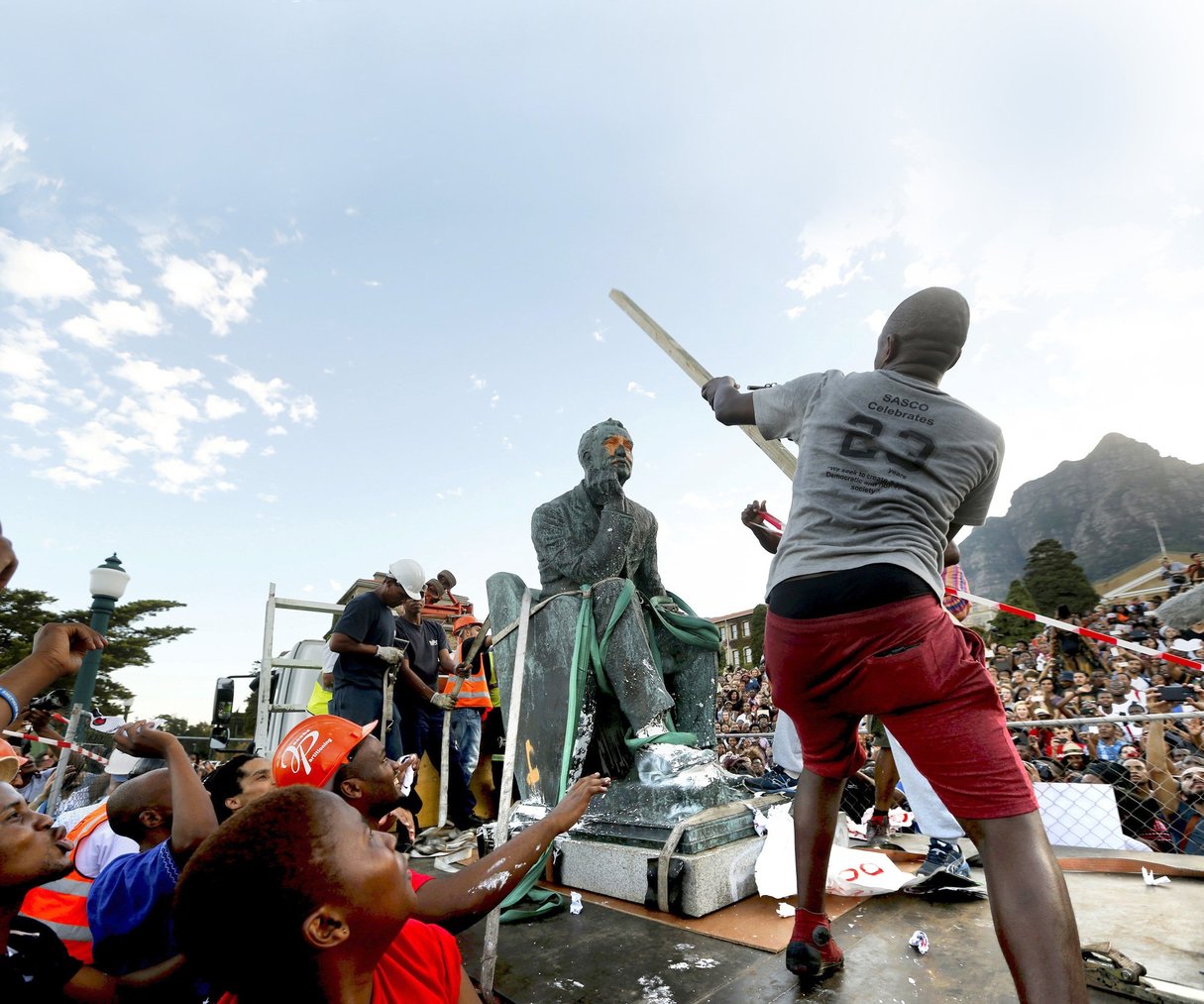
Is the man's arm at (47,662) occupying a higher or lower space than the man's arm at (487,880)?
higher

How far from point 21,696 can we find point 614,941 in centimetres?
197

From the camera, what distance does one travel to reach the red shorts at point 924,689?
1.48 metres

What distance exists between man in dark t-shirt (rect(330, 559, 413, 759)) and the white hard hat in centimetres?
24

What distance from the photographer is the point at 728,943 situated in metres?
2.24

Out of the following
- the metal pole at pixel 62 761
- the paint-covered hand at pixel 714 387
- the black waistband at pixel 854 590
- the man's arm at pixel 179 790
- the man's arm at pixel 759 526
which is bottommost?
the metal pole at pixel 62 761

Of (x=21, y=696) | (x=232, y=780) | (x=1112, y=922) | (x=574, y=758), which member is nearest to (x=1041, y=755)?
(x=1112, y=922)

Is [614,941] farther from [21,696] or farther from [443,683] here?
[443,683]

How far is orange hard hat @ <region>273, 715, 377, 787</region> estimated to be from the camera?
97.3 inches

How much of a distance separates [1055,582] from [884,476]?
36.2 meters

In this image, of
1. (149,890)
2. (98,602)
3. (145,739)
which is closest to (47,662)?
(145,739)

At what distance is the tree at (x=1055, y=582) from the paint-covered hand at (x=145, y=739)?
34.3 m

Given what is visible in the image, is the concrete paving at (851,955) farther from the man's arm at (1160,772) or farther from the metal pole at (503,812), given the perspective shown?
the man's arm at (1160,772)

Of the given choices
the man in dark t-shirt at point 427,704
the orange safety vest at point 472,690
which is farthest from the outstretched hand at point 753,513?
the orange safety vest at point 472,690

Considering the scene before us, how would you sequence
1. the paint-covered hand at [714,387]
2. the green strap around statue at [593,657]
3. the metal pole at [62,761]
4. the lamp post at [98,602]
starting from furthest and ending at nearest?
the lamp post at [98,602]
the metal pole at [62,761]
the green strap around statue at [593,657]
the paint-covered hand at [714,387]
